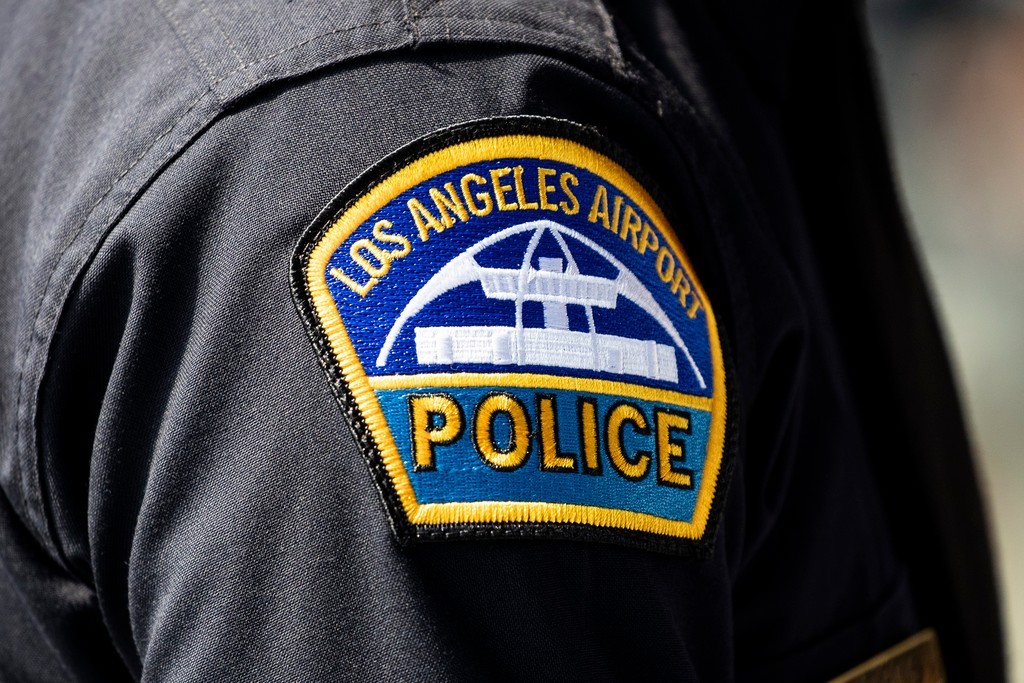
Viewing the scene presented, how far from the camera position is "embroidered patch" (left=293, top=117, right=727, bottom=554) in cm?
54

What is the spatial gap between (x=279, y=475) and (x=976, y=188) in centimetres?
480

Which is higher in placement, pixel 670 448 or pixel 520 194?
pixel 520 194

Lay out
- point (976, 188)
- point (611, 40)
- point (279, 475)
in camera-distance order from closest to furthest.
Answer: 1. point (279, 475)
2. point (611, 40)
3. point (976, 188)

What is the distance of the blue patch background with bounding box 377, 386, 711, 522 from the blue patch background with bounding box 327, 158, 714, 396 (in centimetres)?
2

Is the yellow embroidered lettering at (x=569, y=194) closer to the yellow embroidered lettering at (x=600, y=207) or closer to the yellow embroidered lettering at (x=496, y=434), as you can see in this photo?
the yellow embroidered lettering at (x=600, y=207)

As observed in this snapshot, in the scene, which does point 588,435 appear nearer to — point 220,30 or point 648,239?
point 648,239

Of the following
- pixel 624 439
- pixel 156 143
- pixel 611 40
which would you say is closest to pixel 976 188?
pixel 611 40

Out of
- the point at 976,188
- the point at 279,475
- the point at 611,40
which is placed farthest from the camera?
the point at 976,188

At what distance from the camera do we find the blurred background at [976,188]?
134 inches

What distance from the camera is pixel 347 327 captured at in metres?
0.54

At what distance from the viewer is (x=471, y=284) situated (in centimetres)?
56

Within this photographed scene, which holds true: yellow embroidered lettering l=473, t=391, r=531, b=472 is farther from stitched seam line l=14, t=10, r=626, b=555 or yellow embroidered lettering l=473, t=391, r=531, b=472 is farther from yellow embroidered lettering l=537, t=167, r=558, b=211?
stitched seam line l=14, t=10, r=626, b=555

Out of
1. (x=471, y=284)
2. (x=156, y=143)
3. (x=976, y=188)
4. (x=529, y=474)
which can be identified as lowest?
(x=529, y=474)

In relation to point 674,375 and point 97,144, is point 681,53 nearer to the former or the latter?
point 674,375
